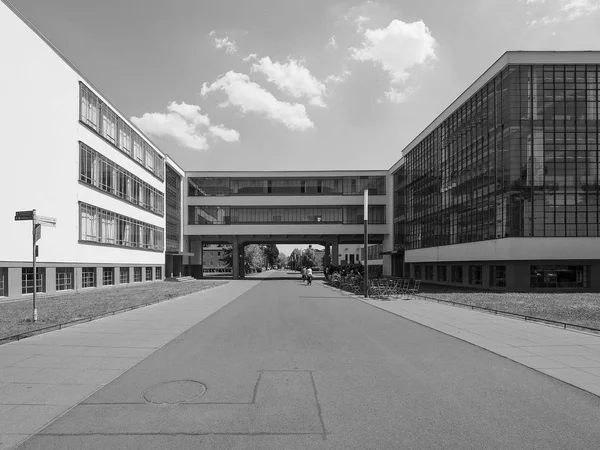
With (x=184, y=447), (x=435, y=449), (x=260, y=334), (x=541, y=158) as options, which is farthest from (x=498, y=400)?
(x=541, y=158)

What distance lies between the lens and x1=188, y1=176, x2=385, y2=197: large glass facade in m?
63.6

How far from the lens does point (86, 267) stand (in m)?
31.6

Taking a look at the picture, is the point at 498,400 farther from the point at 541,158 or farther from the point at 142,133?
the point at 142,133

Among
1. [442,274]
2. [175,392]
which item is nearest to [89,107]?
[175,392]

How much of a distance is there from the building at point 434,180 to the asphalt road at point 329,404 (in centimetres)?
2003

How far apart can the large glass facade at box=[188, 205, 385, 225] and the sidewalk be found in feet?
162

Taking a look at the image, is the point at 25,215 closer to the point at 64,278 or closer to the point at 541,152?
the point at 64,278

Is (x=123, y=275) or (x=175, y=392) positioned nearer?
(x=175, y=392)

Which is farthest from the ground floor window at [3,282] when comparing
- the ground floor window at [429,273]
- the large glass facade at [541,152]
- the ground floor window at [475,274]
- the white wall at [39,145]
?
the ground floor window at [429,273]

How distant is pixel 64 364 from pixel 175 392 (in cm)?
299

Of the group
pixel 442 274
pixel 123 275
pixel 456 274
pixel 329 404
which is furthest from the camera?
pixel 442 274

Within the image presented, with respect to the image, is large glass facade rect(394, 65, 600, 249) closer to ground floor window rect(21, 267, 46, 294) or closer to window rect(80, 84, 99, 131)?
window rect(80, 84, 99, 131)

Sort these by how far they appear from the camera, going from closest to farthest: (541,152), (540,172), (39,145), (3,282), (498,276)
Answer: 1. (3,282)
2. (39,145)
3. (540,172)
4. (541,152)
5. (498,276)

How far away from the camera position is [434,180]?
47688 mm
